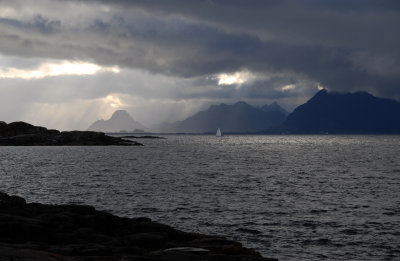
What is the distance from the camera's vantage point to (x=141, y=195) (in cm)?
4491

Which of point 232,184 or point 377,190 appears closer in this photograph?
point 377,190

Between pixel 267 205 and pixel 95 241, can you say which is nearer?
pixel 95 241

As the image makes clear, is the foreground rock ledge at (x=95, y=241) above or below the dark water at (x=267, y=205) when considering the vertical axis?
above

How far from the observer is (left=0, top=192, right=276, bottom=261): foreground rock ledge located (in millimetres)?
14578

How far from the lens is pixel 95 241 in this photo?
19125 millimetres

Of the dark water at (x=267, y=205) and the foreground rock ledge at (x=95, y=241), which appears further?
the dark water at (x=267, y=205)

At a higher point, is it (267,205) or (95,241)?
(95,241)

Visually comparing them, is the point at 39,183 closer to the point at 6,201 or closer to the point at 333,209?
the point at 6,201

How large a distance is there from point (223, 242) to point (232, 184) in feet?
120

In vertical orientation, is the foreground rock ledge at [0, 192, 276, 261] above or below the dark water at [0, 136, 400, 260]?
above

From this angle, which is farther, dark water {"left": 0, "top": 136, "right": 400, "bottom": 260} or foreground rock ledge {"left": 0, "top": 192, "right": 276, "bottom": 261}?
dark water {"left": 0, "top": 136, "right": 400, "bottom": 260}

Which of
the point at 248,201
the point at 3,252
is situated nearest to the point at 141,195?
the point at 248,201

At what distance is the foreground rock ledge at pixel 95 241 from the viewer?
574 inches

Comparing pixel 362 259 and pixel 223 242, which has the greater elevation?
pixel 223 242
